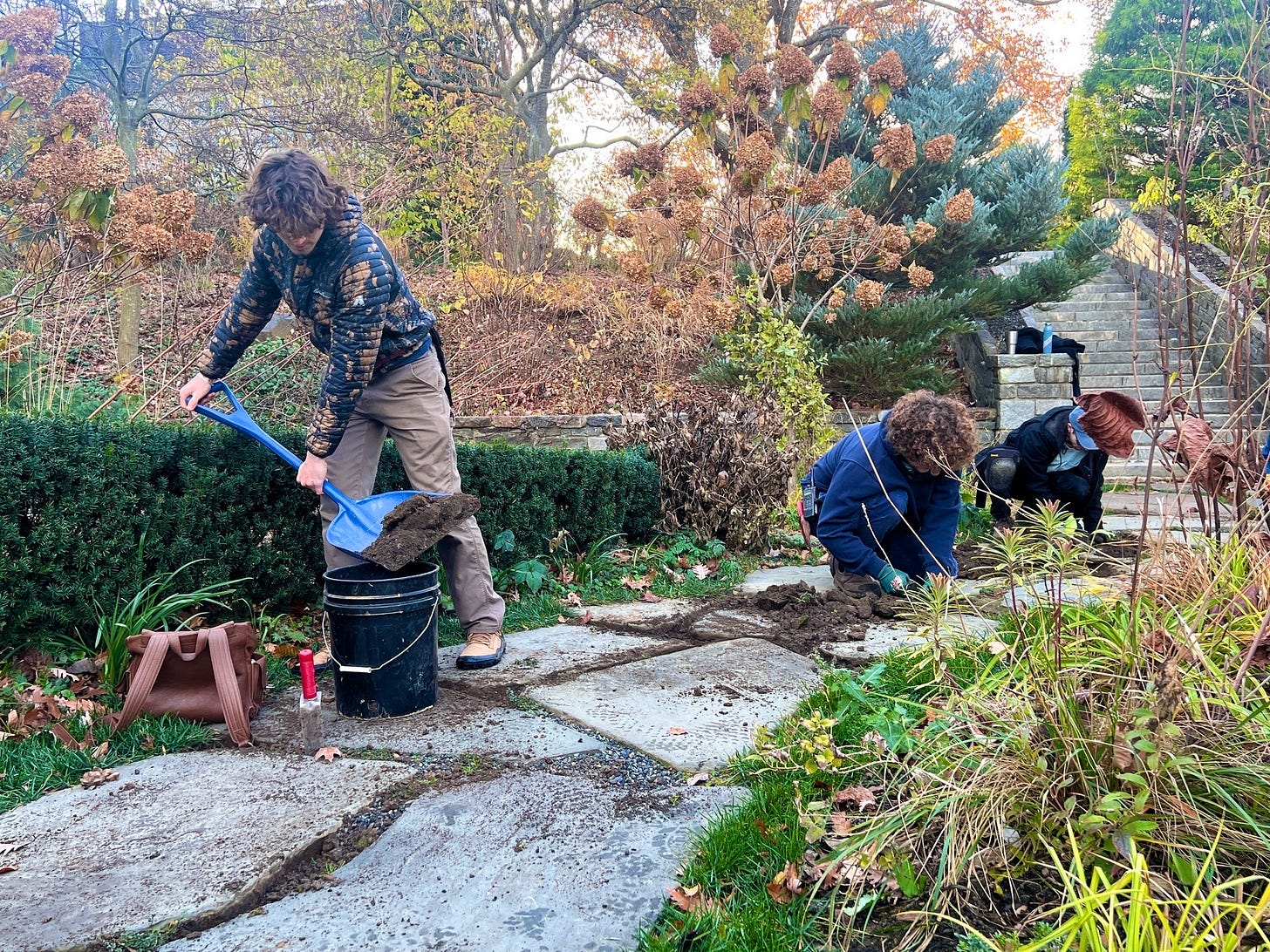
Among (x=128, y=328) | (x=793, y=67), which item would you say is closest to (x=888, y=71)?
(x=793, y=67)

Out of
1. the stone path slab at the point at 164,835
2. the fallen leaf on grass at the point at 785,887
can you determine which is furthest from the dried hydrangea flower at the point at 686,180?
the fallen leaf on grass at the point at 785,887

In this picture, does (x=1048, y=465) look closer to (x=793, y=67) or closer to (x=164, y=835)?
(x=793, y=67)

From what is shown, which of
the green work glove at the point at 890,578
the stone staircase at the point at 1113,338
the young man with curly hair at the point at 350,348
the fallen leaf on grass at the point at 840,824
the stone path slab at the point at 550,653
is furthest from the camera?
the stone staircase at the point at 1113,338

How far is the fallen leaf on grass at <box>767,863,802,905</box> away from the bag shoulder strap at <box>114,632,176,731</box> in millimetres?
2011

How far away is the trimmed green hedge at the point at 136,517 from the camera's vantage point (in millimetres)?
3066

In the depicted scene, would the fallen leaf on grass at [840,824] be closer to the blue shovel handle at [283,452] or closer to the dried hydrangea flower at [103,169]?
the blue shovel handle at [283,452]

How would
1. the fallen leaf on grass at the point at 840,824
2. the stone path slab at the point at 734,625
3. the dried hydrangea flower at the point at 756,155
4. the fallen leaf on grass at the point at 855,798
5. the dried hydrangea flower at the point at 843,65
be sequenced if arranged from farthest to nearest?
1. the dried hydrangea flower at the point at 843,65
2. the dried hydrangea flower at the point at 756,155
3. the stone path slab at the point at 734,625
4. the fallen leaf on grass at the point at 855,798
5. the fallen leaf on grass at the point at 840,824

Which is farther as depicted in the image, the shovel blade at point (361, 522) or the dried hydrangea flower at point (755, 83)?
the dried hydrangea flower at point (755, 83)

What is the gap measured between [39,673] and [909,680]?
9.77ft

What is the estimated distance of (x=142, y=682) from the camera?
2.76 metres

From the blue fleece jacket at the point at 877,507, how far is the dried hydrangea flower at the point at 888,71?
146 inches

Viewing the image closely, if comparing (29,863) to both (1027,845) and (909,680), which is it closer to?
(1027,845)

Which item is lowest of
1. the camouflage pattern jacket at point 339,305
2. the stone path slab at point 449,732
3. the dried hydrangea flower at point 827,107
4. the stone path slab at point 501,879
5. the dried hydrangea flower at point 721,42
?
the stone path slab at point 449,732

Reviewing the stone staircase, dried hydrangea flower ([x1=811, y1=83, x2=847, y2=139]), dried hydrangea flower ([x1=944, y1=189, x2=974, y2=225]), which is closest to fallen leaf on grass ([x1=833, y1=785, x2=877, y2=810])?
dried hydrangea flower ([x1=811, y1=83, x2=847, y2=139])
